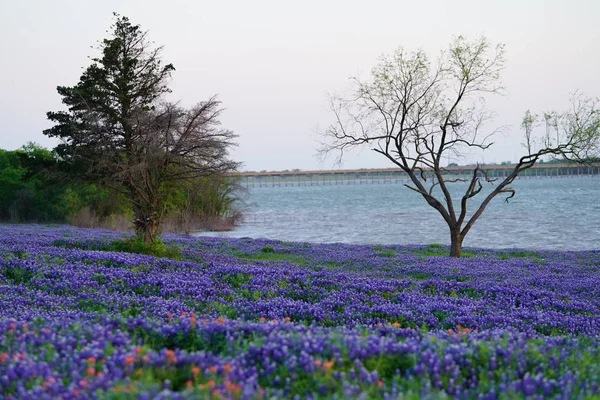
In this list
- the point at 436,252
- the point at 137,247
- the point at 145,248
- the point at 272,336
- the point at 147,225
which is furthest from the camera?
the point at 436,252

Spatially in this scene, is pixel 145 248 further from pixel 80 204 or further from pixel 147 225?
pixel 80 204

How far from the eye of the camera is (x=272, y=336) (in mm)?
5207

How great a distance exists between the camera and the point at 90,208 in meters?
51.2

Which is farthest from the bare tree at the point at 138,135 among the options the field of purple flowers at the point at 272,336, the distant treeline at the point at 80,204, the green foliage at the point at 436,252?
the distant treeline at the point at 80,204

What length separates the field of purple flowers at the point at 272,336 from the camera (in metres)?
4.19

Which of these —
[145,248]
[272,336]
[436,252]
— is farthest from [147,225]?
[272,336]

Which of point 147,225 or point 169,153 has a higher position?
point 169,153

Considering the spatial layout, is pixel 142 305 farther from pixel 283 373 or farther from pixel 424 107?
pixel 424 107

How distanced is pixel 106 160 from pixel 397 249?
50.7 ft

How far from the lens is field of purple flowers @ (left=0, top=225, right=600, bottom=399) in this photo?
13.8ft

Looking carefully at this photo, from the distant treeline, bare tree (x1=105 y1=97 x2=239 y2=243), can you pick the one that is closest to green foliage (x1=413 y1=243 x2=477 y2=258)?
bare tree (x1=105 y1=97 x2=239 y2=243)

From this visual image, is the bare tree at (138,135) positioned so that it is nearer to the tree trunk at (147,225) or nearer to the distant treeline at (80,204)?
the tree trunk at (147,225)

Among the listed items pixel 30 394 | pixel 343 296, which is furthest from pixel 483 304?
pixel 30 394

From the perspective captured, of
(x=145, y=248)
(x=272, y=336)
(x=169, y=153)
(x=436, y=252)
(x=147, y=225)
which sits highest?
(x=169, y=153)
